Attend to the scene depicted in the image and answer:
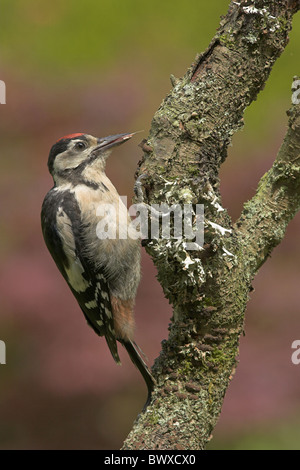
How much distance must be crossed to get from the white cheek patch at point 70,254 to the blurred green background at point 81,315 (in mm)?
752

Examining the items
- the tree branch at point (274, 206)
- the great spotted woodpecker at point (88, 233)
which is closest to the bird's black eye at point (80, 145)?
the great spotted woodpecker at point (88, 233)

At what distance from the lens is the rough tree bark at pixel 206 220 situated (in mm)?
1966

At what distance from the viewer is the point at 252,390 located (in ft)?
11.6

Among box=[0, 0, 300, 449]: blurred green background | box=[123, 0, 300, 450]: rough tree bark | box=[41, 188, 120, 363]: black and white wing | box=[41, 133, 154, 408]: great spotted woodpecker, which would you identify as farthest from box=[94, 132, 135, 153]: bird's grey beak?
box=[0, 0, 300, 449]: blurred green background

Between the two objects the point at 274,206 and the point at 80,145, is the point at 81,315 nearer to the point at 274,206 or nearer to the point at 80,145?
the point at 80,145

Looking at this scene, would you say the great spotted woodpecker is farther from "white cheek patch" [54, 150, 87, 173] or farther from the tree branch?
the tree branch

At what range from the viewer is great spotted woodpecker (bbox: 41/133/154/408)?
2.57m

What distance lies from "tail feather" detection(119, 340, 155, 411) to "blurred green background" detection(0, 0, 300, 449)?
28.6 inches

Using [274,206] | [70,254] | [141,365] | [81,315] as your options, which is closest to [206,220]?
[274,206]

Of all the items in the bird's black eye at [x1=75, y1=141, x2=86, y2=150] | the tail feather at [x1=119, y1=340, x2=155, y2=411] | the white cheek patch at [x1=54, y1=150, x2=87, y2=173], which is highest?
the bird's black eye at [x1=75, y1=141, x2=86, y2=150]

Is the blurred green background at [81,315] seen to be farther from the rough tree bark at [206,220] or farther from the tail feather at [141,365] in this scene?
the rough tree bark at [206,220]

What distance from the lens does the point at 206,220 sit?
6.43ft
